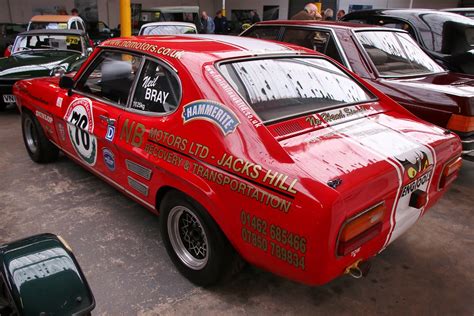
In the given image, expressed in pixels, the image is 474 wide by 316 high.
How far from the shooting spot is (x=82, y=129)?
3213 millimetres

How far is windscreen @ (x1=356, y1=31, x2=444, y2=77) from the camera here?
4375mm

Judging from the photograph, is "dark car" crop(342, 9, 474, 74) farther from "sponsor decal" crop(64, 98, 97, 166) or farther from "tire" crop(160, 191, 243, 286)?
"sponsor decal" crop(64, 98, 97, 166)

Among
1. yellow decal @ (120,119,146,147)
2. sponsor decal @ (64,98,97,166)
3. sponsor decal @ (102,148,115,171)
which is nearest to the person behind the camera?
yellow decal @ (120,119,146,147)

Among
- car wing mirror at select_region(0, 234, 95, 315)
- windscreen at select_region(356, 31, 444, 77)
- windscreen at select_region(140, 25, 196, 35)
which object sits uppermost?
windscreen at select_region(140, 25, 196, 35)

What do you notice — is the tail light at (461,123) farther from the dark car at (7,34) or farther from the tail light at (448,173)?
the dark car at (7,34)

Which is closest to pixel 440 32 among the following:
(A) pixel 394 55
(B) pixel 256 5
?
(A) pixel 394 55

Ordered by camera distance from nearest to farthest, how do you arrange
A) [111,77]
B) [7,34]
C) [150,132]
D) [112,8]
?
[150,132] < [111,77] < [7,34] < [112,8]

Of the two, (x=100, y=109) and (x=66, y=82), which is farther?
(x=66, y=82)

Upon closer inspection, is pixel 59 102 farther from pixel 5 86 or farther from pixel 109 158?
pixel 5 86

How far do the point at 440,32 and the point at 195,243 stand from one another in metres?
5.06

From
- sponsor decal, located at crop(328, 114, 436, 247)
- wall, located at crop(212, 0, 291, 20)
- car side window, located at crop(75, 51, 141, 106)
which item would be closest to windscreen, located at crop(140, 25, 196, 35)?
car side window, located at crop(75, 51, 141, 106)

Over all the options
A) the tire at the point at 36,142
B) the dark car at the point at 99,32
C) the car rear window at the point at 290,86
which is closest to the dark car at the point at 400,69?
the car rear window at the point at 290,86

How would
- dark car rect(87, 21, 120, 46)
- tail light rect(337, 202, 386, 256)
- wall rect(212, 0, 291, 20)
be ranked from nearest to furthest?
tail light rect(337, 202, 386, 256)
dark car rect(87, 21, 120, 46)
wall rect(212, 0, 291, 20)

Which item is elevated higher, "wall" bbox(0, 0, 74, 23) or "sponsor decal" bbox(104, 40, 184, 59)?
"wall" bbox(0, 0, 74, 23)
